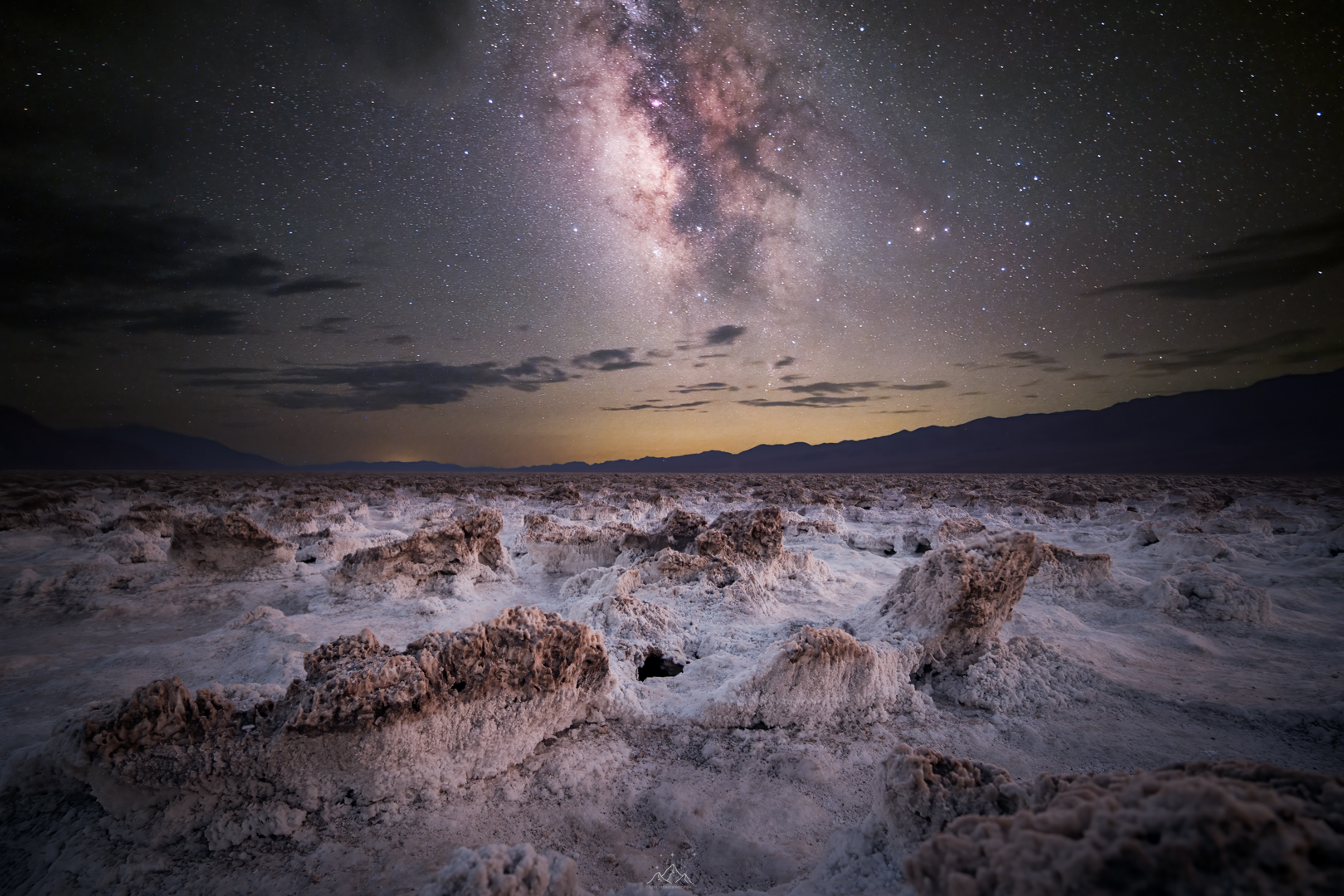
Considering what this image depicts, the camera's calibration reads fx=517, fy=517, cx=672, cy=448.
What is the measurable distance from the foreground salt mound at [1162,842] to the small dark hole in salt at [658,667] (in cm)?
285

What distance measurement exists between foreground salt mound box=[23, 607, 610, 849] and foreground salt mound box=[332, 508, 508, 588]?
3370 millimetres

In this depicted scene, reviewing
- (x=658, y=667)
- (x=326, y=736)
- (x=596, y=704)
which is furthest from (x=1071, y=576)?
(x=326, y=736)

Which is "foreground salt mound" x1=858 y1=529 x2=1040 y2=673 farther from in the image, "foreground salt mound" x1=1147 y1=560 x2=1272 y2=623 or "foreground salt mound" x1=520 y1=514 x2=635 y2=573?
"foreground salt mound" x1=520 y1=514 x2=635 y2=573

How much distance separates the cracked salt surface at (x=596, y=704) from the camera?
7.16ft

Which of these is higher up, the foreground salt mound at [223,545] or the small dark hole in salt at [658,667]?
the foreground salt mound at [223,545]

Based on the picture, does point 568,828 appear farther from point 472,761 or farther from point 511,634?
point 511,634

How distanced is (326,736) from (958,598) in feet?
14.0

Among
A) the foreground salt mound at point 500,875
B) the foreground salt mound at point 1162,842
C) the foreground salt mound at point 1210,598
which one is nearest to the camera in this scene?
the foreground salt mound at point 1162,842

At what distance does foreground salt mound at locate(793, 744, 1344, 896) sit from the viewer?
3.54 ft

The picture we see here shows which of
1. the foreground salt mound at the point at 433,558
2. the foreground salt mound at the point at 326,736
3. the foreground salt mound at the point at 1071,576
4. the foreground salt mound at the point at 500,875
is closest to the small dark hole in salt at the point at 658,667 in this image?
the foreground salt mound at the point at 326,736

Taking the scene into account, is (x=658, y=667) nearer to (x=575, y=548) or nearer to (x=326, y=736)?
(x=326, y=736)

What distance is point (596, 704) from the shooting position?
10.9 ft

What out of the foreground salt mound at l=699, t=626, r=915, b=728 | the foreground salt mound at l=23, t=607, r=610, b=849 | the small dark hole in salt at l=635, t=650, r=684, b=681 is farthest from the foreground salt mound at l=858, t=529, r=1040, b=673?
the foreground salt mound at l=23, t=607, r=610, b=849
